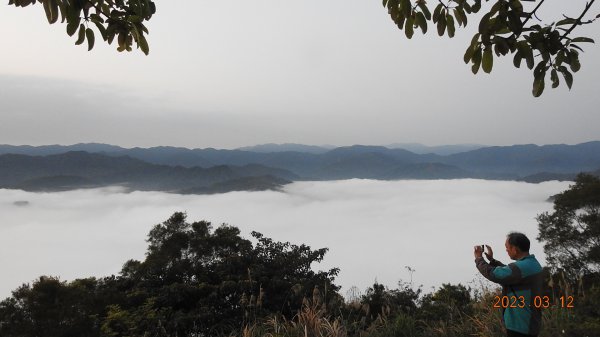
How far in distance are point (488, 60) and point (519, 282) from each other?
2.29m

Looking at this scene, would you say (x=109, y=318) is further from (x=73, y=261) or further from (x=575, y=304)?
(x=73, y=261)

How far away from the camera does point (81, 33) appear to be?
244 cm

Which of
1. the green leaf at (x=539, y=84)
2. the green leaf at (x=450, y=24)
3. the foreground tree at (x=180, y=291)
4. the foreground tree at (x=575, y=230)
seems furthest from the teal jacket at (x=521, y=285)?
the foreground tree at (x=575, y=230)

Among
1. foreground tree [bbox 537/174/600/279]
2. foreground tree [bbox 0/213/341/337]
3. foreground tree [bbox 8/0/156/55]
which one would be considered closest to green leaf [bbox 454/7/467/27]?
foreground tree [bbox 8/0/156/55]

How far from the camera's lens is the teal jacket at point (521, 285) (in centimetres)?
368

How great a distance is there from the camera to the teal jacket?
3.68 meters

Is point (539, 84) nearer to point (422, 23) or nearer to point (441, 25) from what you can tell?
point (441, 25)

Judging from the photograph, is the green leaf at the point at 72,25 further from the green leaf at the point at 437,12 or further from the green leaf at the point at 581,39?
the green leaf at the point at 581,39

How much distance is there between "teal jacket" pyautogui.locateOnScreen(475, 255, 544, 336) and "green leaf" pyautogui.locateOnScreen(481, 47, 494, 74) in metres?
2.04

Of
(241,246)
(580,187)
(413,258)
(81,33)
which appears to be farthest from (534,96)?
(413,258)

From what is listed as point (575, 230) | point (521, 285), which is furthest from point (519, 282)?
point (575, 230)

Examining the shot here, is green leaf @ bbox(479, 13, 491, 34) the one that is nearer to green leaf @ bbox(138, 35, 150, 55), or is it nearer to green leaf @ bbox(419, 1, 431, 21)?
green leaf @ bbox(419, 1, 431, 21)

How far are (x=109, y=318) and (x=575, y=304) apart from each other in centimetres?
1398

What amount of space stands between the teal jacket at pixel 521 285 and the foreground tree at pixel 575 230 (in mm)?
26001
